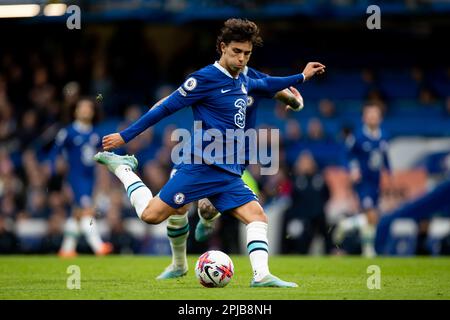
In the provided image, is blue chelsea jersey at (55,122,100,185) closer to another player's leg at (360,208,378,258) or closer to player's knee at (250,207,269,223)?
another player's leg at (360,208,378,258)

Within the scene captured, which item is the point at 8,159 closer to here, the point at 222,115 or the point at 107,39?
the point at 107,39

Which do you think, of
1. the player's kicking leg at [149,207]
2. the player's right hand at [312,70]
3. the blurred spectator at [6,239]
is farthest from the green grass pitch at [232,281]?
the blurred spectator at [6,239]

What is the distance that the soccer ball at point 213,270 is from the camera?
9430 millimetres

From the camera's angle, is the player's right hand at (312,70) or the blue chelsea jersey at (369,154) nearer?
the player's right hand at (312,70)

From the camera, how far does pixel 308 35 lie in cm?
2573

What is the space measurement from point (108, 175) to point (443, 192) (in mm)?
7088

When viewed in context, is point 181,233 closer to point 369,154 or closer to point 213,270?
point 213,270

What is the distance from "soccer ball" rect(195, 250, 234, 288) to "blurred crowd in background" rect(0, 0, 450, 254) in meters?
9.34

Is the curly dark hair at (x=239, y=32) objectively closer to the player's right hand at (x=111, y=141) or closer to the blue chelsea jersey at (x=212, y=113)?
the blue chelsea jersey at (x=212, y=113)

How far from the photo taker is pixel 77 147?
1709 centimetres

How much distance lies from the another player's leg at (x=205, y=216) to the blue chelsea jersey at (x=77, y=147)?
6004 mm

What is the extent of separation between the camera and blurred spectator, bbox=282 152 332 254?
63.0 ft
